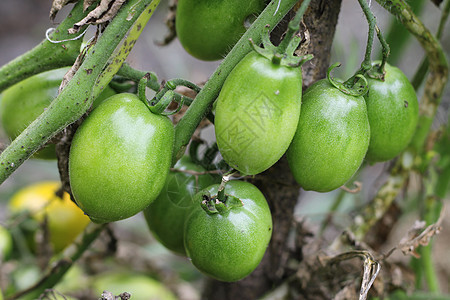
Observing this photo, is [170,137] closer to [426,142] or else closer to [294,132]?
[294,132]

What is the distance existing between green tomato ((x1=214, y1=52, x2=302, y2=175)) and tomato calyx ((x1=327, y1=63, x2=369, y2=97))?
108 millimetres

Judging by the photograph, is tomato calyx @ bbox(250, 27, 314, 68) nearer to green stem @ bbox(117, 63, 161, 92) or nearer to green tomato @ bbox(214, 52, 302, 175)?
green tomato @ bbox(214, 52, 302, 175)

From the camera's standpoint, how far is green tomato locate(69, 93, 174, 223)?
0.68 metres

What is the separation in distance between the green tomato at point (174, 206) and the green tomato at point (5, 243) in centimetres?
74

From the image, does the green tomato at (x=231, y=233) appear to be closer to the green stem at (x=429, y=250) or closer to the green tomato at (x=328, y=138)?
the green tomato at (x=328, y=138)

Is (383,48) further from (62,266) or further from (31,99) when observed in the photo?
(62,266)

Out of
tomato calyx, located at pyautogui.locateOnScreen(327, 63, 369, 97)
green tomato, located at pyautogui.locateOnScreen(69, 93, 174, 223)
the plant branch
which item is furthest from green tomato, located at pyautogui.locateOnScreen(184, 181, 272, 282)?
the plant branch

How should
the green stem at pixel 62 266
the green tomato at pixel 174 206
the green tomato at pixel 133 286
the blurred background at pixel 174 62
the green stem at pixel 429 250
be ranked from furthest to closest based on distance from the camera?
the blurred background at pixel 174 62 < the green tomato at pixel 133 286 < the green stem at pixel 429 250 < the green stem at pixel 62 266 < the green tomato at pixel 174 206

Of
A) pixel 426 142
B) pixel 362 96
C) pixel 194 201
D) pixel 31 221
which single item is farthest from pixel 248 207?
pixel 31 221

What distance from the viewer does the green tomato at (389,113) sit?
0.82 metres

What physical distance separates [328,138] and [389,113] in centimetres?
17

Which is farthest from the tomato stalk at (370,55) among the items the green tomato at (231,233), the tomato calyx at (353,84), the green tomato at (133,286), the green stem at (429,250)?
the green tomato at (133,286)

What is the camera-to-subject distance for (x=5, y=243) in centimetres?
144

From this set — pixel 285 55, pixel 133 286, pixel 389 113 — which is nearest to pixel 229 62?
pixel 285 55
